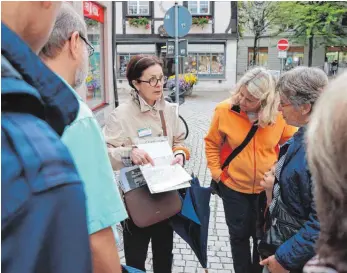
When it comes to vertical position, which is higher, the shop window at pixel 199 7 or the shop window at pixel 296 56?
the shop window at pixel 199 7

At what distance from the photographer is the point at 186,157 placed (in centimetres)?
286

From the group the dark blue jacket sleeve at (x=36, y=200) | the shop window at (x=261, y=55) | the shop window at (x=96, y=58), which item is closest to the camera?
the dark blue jacket sleeve at (x=36, y=200)

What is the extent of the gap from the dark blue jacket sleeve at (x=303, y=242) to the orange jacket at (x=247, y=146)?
0.88 meters

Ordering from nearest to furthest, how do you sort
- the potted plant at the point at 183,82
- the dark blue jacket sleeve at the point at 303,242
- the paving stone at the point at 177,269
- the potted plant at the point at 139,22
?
the dark blue jacket sleeve at the point at 303,242, the paving stone at the point at 177,269, the potted plant at the point at 183,82, the potted plant at the point at 139,22

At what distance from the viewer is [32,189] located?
2.11ft

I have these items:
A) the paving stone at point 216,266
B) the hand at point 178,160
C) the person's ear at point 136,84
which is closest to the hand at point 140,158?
the hand at point 178,160

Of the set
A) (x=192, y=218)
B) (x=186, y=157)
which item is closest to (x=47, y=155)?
(x=192, y=218)

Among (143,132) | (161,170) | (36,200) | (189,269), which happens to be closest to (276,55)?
(189,269)

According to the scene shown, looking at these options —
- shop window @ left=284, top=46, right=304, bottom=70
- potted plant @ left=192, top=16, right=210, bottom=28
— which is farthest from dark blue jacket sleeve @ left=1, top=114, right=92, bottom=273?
shop window @ left=284, top=46, right=304, bottom=70

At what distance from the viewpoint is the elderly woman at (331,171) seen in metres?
0.94

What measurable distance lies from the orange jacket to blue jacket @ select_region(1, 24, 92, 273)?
2130 millimetres

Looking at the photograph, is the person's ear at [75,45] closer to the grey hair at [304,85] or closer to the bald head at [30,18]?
the bald head at [30,18]

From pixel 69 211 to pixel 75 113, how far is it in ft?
0.93

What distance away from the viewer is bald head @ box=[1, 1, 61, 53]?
2.58ft
